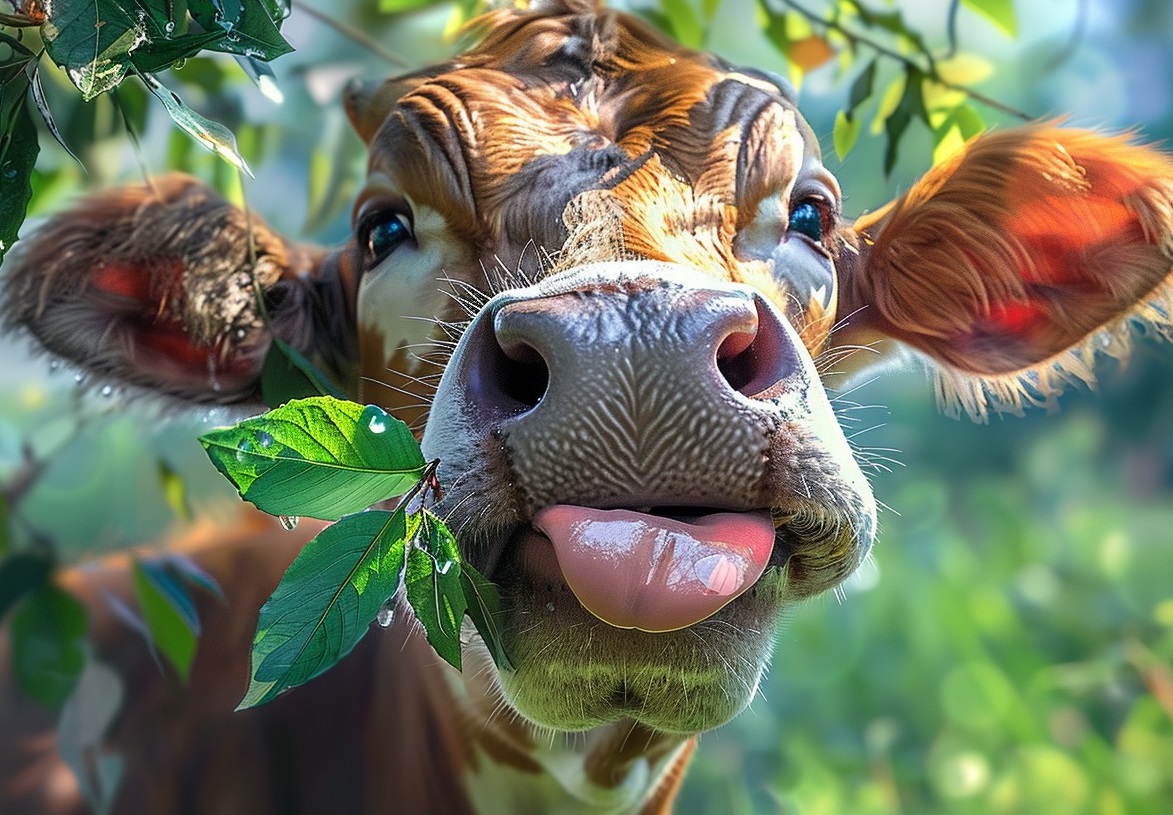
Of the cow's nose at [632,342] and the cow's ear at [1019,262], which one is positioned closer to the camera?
the cow's nose at [632,342]

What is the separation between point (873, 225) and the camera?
2.30 metres

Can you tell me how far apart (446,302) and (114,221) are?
0.77 meters

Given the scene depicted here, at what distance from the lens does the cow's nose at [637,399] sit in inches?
48.5

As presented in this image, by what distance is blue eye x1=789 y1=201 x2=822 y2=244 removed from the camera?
1.93m

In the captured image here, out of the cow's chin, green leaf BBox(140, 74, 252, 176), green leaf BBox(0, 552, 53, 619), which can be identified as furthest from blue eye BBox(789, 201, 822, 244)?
green leaf BBox(0, 552, 53, 619)

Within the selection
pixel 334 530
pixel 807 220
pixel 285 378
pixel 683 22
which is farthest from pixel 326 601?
pixel 683 22

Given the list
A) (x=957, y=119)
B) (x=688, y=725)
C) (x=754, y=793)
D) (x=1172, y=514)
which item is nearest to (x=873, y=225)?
(x=957, y=119)

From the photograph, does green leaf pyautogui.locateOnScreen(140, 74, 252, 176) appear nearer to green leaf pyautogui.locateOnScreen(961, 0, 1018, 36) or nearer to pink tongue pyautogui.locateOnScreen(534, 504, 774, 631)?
pink tongue pyautogui.locateOnScreen(534, 504, 774, 631)

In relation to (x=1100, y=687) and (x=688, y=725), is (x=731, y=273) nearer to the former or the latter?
(x=688, y=725)

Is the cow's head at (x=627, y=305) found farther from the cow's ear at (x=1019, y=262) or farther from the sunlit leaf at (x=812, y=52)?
the sunlit leaf at (x=812, y=52)

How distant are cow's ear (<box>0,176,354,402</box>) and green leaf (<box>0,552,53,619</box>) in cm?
40

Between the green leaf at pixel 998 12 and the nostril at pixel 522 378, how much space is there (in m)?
1.43

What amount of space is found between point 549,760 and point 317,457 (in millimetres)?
1289

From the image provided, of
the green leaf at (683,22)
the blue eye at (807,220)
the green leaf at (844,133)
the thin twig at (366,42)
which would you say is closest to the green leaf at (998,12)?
the green leaf at (844,133)
